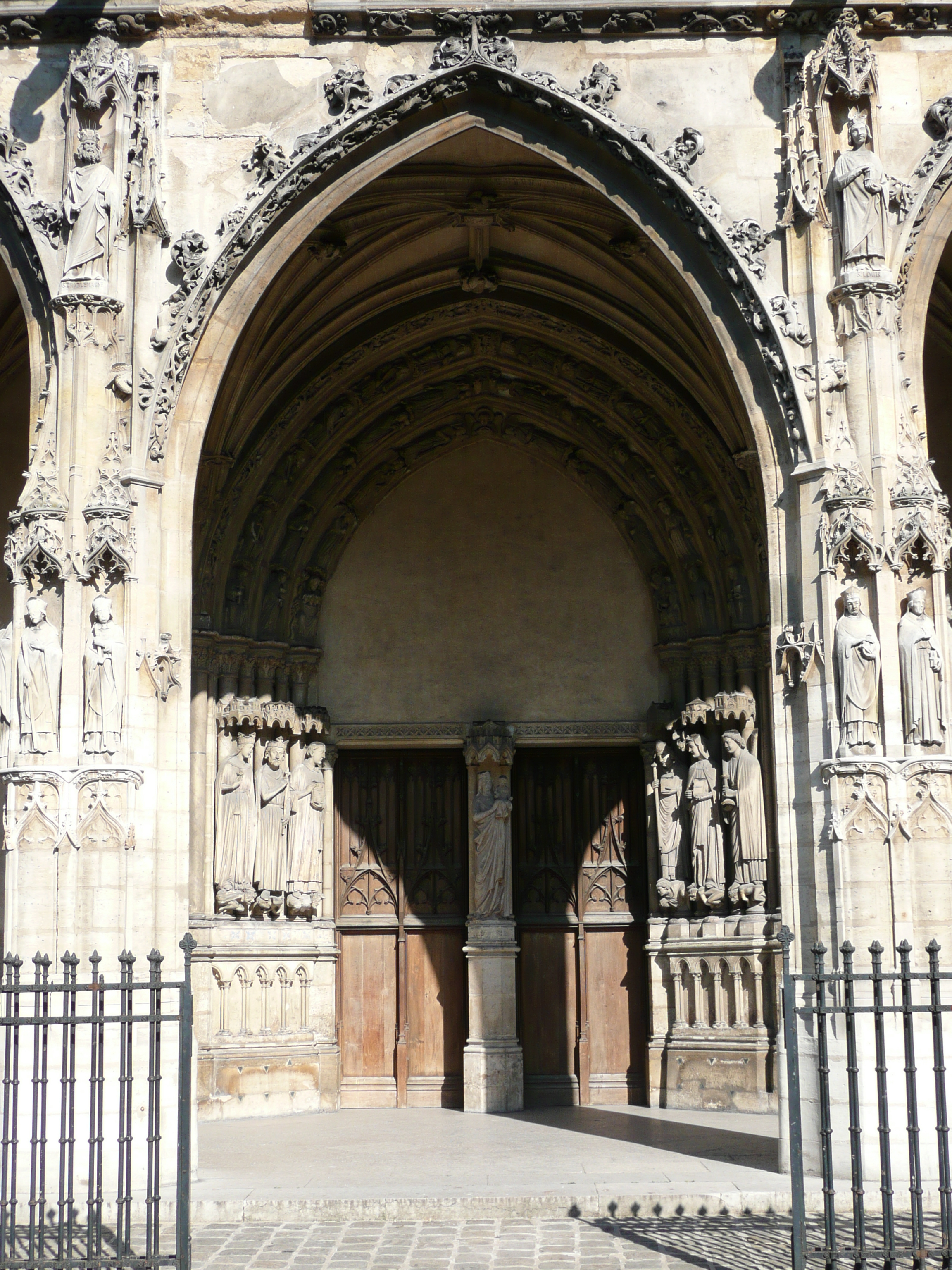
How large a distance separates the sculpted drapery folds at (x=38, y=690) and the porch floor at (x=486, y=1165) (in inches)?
119

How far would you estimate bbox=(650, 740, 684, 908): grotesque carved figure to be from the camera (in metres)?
14.1

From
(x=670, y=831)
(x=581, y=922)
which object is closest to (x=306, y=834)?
(x=581, y=922)

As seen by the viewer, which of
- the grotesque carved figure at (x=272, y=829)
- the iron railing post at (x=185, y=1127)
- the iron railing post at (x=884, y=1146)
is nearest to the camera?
the iron railing post at (x=884, y=1146)

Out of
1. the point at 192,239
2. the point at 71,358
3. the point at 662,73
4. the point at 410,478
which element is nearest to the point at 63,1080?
the point at 71,358

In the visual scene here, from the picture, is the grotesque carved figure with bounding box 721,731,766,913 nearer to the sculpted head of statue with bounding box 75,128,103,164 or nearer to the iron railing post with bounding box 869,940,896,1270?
the iron railing post with bounding box 869,940,896,1270

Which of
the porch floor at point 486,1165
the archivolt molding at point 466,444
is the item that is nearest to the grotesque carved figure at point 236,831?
the archivolt molding at point 466,444

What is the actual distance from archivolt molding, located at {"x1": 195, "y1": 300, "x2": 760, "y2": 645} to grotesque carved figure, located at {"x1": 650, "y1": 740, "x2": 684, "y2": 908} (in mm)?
1373

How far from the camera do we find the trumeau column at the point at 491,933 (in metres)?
14.1

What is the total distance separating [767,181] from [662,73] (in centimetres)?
116

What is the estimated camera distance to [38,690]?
996 cm

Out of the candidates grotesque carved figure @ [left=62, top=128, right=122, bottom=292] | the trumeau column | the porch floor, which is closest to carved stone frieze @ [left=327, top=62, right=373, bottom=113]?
grotesque carved figure @ [left=62, top=128, right=122, bottom=292]

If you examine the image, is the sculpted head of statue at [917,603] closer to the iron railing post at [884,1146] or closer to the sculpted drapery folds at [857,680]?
the sculpted drapery folds at [857,680]

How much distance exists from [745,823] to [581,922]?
2.27 metres

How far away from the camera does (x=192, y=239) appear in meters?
10.7
